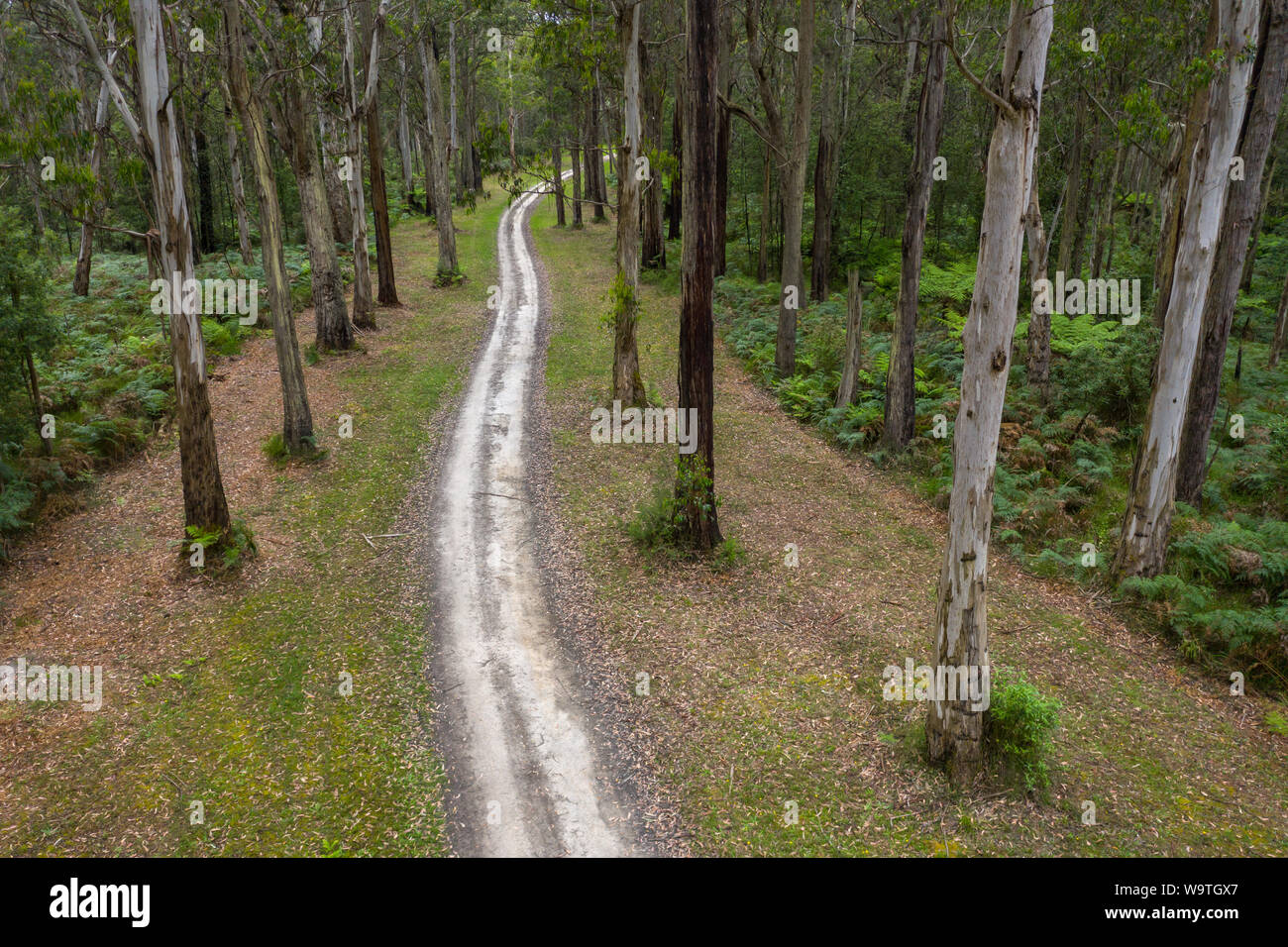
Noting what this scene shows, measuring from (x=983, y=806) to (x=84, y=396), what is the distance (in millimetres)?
16919

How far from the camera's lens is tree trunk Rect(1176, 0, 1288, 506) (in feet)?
33.1

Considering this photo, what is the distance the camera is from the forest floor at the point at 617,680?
22.9 ft

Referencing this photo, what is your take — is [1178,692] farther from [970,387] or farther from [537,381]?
[537,381]

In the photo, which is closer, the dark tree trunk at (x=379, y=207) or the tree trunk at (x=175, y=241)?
the tree trunk at (x=175, y=241)

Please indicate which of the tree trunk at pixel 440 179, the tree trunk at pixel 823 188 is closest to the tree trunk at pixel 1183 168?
the tree trunk at pixel 823 188

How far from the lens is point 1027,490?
13.2 meters

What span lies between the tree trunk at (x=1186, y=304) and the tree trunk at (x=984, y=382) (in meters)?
4.87

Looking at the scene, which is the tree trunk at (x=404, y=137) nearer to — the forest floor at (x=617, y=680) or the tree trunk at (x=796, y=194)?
the tree trunk at (x=796, y=194)

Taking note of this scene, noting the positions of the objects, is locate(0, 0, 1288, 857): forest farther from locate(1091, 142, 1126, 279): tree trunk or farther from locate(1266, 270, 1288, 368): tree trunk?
locate(1091, 142, 1126, 279): tree trunk

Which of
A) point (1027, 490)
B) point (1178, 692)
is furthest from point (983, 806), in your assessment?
point (1027, 490)

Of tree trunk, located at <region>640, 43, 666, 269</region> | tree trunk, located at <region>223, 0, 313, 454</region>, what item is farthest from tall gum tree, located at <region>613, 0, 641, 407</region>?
tree trunk, located at <region>640, 43, 666, 269</region>

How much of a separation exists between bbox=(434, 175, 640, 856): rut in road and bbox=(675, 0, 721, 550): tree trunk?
8.62 ft

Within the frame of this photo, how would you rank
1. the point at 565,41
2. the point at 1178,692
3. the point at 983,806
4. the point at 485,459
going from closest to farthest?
the point at 983,806, the point at 1178,692, the point at 485,459, the point at 565,41

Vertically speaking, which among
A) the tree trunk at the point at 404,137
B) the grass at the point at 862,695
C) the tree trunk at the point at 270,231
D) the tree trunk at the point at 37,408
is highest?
the tree trunk at the point at 404,137
